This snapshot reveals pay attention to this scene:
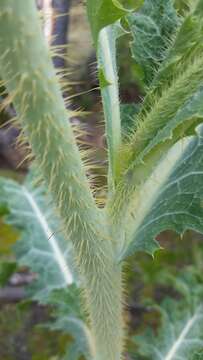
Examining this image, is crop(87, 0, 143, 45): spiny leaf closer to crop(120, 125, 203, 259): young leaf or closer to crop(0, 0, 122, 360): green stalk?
crop(0, 0, 122, 360): green stalk

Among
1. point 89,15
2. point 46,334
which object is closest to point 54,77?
point 89,15

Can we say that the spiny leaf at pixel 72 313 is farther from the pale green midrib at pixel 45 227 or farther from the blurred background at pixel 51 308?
the blurred background at pixel 51 308

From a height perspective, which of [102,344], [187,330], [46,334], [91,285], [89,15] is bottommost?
[46,334]

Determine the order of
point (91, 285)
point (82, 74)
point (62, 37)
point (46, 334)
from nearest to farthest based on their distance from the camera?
point (91, 285), point (62, 37), point (46, 334), point (82, 74)

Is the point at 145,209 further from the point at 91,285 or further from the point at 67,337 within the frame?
the point at 67,337

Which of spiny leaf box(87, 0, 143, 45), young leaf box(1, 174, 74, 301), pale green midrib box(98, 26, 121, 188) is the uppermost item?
spiny leaf box(87, 0, 143, 45)

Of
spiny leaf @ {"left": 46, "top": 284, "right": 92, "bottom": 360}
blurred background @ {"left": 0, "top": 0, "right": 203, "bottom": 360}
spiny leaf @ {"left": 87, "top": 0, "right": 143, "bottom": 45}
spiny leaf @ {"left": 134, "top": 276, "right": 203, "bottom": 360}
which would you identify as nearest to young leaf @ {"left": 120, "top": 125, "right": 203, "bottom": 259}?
spiny leaf @ {"left": 87, "top": 0, "right": 143, "bottom": 45}
